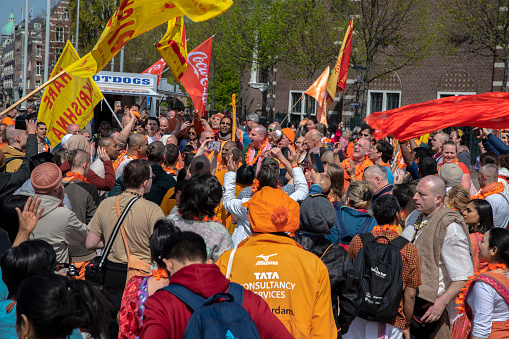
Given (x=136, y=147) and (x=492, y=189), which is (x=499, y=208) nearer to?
(x=492, y=189)

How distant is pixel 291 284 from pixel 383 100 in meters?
28.2

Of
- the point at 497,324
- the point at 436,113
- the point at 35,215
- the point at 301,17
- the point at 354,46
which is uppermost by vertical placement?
the point at 301,17

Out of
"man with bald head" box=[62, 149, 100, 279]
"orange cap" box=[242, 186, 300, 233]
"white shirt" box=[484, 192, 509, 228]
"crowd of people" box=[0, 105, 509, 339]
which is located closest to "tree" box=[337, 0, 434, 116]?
"crowd of people" box=[0, 105, 509, 339]

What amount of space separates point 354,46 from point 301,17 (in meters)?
4.93

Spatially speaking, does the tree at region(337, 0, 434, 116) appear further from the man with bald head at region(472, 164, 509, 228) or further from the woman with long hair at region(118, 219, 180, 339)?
the woman with long hair at region(118, 219, 180, 339)

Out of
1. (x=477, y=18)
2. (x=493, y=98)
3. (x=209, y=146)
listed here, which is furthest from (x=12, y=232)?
(x=477, y=18)

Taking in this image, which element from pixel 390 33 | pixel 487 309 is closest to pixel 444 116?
pixel 487 309

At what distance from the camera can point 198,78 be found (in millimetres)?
10984

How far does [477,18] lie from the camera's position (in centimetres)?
2361

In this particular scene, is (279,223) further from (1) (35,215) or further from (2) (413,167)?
(2) (413,167)

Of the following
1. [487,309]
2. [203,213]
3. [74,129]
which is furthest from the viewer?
[74,129]

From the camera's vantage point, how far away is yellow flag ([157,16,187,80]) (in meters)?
9.17

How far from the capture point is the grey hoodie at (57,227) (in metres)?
4.37

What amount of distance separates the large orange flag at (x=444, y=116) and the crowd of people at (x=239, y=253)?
0.50 metres
